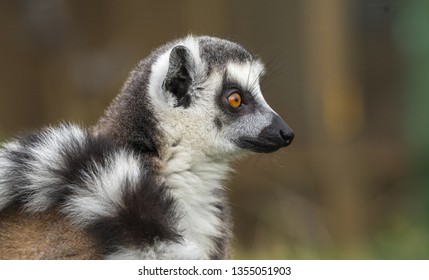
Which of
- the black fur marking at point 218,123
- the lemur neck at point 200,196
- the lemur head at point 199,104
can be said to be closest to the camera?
the lemur neck at point 200,196

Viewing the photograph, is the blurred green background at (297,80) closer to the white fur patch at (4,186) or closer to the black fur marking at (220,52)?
the black fur marking at (220,52)

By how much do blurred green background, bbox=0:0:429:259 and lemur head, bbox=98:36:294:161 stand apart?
1.59 meters

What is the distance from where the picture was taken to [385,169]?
477 cm

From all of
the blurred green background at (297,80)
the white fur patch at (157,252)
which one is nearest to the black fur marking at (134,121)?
the white fur patch at (157,252)

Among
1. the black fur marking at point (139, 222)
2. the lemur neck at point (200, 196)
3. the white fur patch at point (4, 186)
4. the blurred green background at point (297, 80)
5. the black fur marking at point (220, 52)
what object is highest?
the blurred green background at point (297, 80)

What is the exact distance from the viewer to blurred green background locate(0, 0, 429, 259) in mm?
4348

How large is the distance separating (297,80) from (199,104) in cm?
231

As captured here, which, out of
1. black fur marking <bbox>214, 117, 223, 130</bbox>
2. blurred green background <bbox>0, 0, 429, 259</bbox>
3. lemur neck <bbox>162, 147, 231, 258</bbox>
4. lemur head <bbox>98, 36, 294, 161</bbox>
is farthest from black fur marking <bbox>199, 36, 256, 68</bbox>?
blurred green background <bbox>0, 0, 429, 259</bbox>

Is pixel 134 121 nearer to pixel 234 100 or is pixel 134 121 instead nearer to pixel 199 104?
pixel 199 104

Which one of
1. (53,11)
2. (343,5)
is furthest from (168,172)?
(53,11)

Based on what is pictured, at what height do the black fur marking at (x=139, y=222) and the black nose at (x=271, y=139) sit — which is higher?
the black nose at (x=271, y=139)

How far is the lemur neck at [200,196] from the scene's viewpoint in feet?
7.32

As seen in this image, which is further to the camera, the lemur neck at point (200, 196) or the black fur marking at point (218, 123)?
the black fur marking at point (218, 123)
